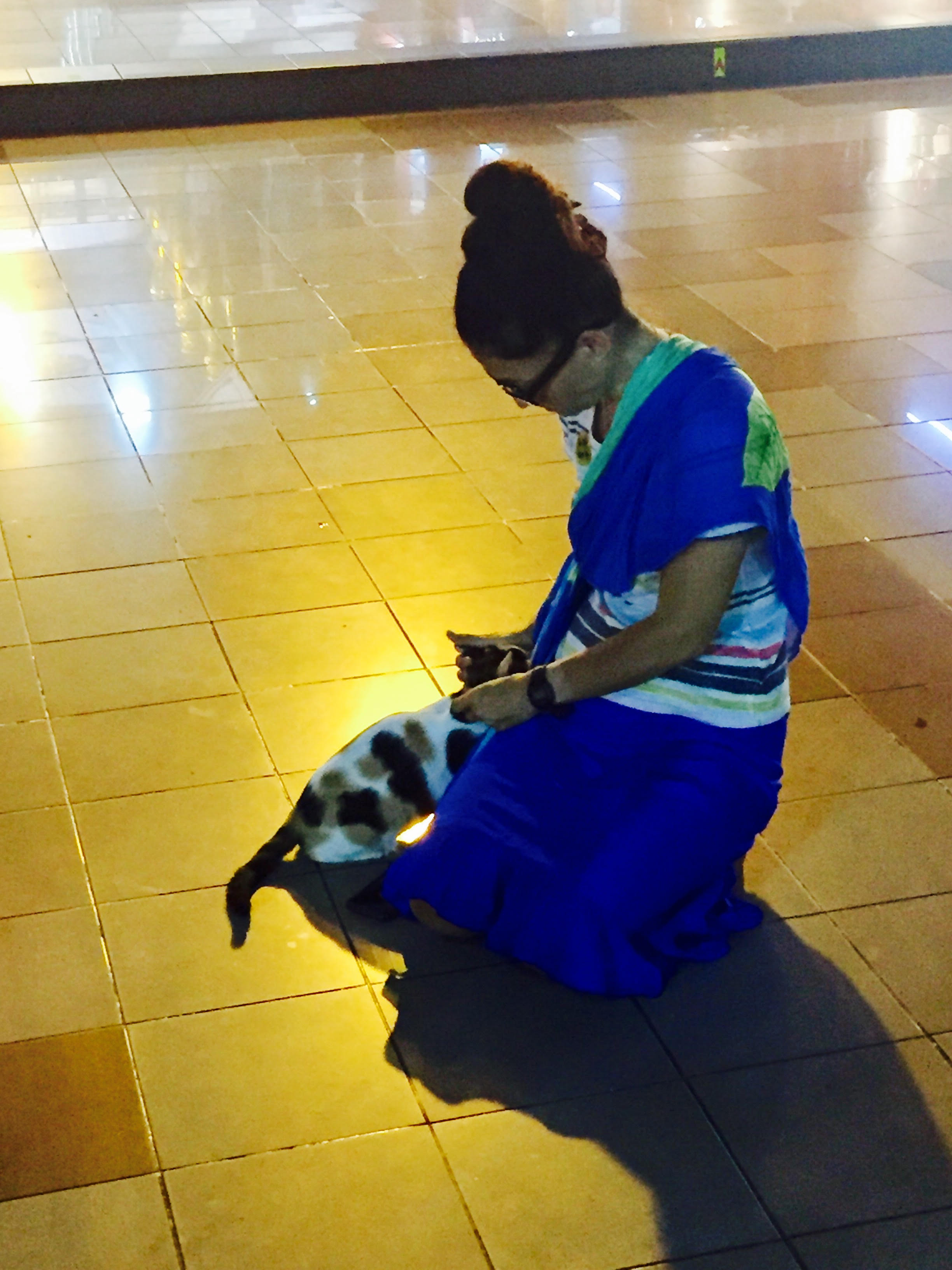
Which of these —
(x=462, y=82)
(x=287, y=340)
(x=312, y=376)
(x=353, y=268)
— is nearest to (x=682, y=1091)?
(x=312, y=376)

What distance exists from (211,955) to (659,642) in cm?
104

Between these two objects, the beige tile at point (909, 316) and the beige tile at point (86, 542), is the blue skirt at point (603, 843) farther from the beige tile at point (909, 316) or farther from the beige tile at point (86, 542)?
the beige tile at point (909, 316)

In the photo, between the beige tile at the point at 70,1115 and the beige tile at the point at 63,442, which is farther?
the beige tile at the point at 63,442

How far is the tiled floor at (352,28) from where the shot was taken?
951 centimetres

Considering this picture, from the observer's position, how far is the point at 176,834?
10.4 ft

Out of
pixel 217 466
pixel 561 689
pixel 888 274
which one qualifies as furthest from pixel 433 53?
pixel 561 689

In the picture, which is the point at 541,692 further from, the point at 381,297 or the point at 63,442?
the point at 381,297

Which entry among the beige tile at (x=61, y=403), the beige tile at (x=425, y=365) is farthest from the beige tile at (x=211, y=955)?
the beige tile at (x=425, y=365)

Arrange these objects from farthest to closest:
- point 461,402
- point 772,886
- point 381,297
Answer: point 381,297
point 461,402
point 772,886

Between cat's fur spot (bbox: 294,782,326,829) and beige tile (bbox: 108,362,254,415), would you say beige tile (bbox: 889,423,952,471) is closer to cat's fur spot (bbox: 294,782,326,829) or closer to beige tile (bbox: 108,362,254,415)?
beige tile (bbox: 108,362,254,415)

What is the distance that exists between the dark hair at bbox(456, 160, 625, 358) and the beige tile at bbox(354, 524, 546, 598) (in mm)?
1659

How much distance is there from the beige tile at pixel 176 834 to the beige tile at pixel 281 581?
31.9 inches

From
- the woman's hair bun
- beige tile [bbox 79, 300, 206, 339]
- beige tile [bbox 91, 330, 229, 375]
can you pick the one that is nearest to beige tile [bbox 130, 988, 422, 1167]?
the woman's hair bun

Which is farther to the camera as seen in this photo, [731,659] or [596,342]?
[731,659]
